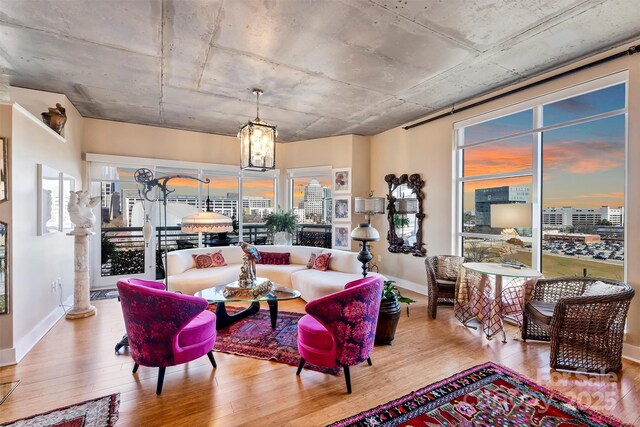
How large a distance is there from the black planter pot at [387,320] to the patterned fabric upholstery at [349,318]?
64 cm

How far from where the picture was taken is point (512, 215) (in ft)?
10.1

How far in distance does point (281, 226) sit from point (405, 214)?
8.41ft

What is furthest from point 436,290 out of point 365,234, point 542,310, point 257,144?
point 257,144

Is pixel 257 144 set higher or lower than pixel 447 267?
higher

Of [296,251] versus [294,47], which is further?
[296,251]

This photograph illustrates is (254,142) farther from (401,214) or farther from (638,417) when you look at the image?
(638,417)

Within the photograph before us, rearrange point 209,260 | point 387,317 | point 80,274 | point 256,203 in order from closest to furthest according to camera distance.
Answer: point 387,317, point 80,274, point 209,260, point 256,203

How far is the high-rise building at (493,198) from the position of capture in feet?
12.5

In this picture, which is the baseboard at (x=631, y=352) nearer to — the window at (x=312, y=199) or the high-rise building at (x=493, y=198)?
the high-rise building at (x=493, y=198)

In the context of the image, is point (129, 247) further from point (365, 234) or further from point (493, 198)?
point (493, 198)

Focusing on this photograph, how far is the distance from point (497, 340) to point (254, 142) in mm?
3504

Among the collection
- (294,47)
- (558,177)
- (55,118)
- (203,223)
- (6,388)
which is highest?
(294,47)

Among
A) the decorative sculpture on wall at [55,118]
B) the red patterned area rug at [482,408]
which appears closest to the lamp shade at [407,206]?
the red patterned area rug at [482,408]

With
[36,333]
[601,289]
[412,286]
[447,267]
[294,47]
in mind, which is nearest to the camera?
[601,289]
